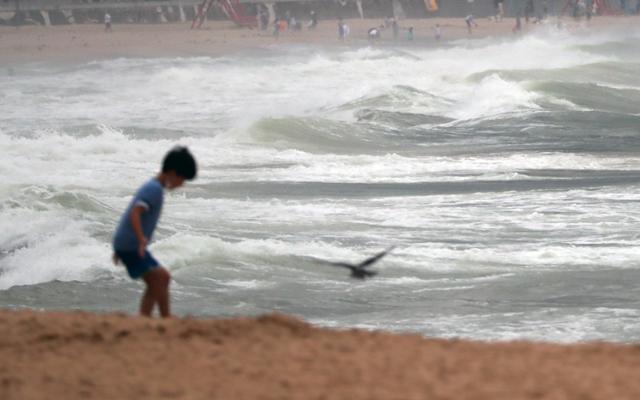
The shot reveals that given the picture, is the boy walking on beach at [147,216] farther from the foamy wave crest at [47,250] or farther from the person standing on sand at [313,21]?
the person standing on sand at [313,21]

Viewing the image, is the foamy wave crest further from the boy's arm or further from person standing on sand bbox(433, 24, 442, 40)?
person standing on sand bbox(433, 24, 442, 40)

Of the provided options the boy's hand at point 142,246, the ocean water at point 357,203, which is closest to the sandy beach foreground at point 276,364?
the boy's hand at point 142,246

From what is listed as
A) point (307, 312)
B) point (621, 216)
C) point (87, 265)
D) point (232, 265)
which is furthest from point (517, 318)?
point (621, 216)

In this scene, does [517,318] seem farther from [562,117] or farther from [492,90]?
[492,90]

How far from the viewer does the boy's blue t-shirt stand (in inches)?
321

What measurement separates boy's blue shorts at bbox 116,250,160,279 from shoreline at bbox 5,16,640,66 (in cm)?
5114

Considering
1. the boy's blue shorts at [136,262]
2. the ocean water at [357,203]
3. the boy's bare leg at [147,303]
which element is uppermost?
the boy's blue shorts at [136,262]

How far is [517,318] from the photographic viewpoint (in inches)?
494

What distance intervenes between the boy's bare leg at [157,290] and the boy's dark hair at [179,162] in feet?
2.10

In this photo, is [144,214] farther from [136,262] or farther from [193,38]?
[193,38]

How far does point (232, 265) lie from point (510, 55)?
44.1 m

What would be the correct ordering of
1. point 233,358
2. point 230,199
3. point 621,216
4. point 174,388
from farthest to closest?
point 230,199, point 621,216, point 233,358, point 174,388

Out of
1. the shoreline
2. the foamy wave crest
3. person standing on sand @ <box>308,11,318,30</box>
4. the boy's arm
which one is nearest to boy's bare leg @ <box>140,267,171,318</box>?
the boy's arm

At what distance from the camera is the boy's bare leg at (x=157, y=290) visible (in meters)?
8.44
